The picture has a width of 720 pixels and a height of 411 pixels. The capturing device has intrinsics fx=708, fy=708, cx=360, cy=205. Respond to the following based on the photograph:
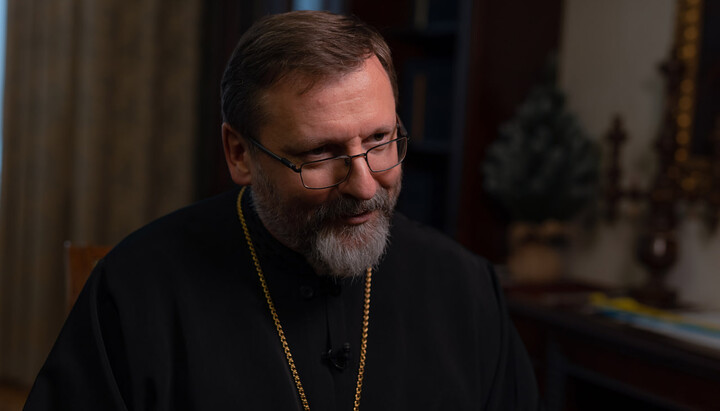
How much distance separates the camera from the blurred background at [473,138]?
2.69 m

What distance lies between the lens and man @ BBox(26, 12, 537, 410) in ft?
4.64

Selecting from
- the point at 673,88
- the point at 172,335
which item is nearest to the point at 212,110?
the point at 673,88

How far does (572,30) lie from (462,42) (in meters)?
0.59

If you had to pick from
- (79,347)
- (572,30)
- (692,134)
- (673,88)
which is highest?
(572,30)

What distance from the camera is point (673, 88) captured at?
2721 millimetres

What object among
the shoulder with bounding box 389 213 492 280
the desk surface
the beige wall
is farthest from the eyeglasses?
the beige wall

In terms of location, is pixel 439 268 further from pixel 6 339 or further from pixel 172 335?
pixel 6 339

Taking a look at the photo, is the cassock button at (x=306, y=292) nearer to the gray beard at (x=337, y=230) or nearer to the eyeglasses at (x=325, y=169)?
the gray beard at (x=337, y=230)

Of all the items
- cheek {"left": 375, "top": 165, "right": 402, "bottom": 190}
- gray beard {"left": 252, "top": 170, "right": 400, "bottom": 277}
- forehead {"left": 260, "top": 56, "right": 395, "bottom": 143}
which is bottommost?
gray beard {"left": 252, "top": 170, "right": 400, "bottom": 277}

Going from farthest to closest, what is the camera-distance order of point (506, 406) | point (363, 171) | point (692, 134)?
point (692, 134) → point (506, 406) → point (363, 171)

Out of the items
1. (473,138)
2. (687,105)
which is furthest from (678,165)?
(473,138)

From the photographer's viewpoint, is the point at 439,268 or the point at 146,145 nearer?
the point at 439,268

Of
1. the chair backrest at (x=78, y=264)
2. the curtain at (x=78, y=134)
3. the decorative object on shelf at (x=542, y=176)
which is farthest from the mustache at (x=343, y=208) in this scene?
the curtain at (x=78, y=134)

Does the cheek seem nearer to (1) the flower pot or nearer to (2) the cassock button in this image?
(2) the cassock button
